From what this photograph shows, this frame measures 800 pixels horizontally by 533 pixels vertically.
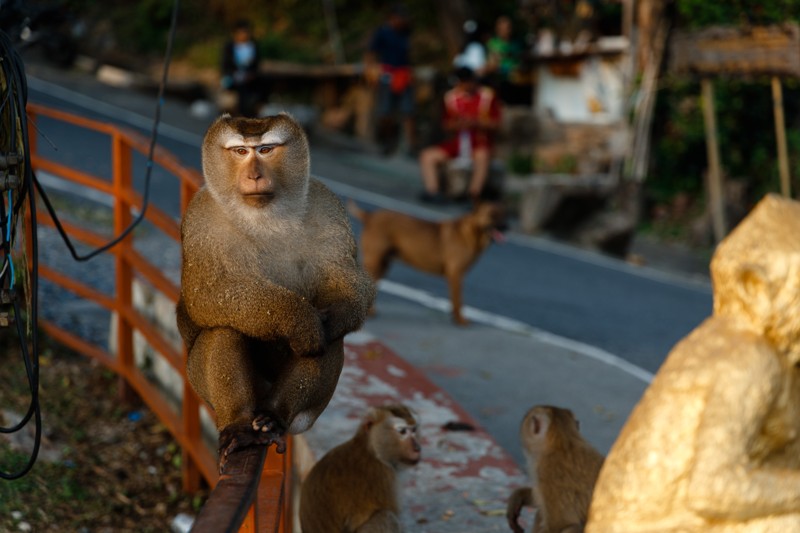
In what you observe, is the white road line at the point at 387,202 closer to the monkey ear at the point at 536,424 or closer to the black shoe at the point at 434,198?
the black shoe at the point at 434,198

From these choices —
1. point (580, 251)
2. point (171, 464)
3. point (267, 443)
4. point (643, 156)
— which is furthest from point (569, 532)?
point (643, 156)

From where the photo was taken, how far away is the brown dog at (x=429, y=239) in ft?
27.7

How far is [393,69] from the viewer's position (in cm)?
1549

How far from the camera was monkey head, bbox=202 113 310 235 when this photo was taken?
11.2 feet

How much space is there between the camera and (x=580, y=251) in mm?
11922

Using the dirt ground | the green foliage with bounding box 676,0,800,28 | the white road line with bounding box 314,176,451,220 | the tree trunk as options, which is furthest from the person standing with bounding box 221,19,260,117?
the dirt ground

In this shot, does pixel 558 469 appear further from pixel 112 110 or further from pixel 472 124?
pixel 112 110

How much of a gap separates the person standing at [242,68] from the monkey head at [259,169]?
40.7ft

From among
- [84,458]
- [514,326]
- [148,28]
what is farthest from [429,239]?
[148,28]

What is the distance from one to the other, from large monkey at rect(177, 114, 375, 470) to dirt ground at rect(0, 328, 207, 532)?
96.6 inches

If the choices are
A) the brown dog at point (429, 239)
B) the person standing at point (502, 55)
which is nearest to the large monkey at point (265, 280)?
the brown dog at point (429, 239)

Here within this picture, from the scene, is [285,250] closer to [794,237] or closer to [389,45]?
[794,237]

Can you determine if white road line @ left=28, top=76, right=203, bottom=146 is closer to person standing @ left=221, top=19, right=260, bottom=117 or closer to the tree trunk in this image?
person standing @ left=221, top=19, right=260, bottom=117

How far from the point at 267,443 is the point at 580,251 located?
919 cm
